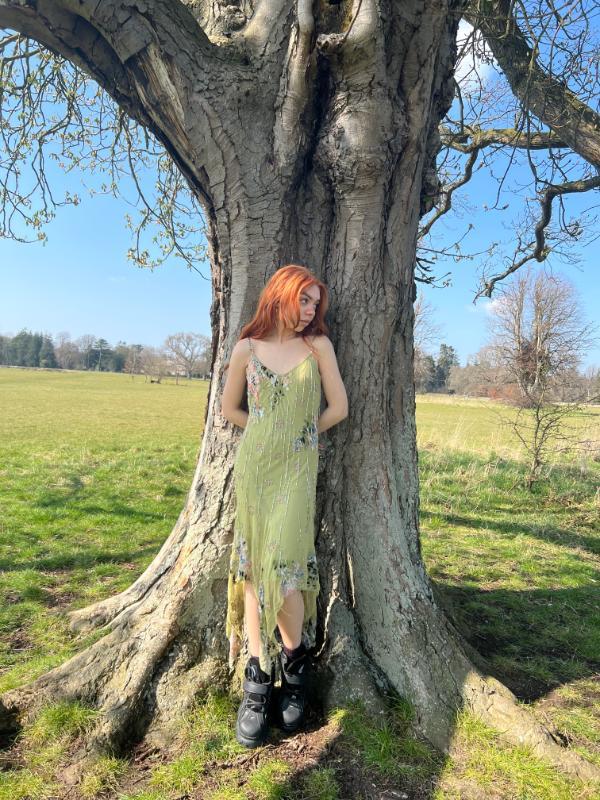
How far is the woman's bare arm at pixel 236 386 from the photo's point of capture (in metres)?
2.77

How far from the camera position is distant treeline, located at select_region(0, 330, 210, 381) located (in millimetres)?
89625

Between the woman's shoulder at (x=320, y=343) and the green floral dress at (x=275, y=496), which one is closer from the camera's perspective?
the green floral dress at (x=275, y=496)

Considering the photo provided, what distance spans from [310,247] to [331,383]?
2.78 ft

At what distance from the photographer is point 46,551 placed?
17.5 ft

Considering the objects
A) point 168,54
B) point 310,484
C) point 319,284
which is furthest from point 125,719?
point 168,54

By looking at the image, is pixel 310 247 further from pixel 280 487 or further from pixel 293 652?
pixel 293 652

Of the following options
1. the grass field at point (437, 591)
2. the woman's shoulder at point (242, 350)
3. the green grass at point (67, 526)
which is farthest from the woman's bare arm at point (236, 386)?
the green grass at point (67, 526)

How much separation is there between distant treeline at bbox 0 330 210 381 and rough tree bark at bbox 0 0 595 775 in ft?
275

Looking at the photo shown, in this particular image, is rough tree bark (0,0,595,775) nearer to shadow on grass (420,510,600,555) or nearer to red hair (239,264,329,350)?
red hair (239,264,329,350)

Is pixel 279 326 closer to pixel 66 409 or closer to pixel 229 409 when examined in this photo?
pixel 229 409

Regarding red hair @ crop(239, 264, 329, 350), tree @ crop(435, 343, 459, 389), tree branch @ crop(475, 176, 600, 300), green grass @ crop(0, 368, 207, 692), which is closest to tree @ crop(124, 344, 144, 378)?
tree @ crop(435, 343, 459, 389)

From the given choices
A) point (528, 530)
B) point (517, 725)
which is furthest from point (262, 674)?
point (528, 530)

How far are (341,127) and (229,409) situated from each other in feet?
5.28

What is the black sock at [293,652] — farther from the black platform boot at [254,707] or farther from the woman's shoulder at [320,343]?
the woman's shoulder at [320,343]
